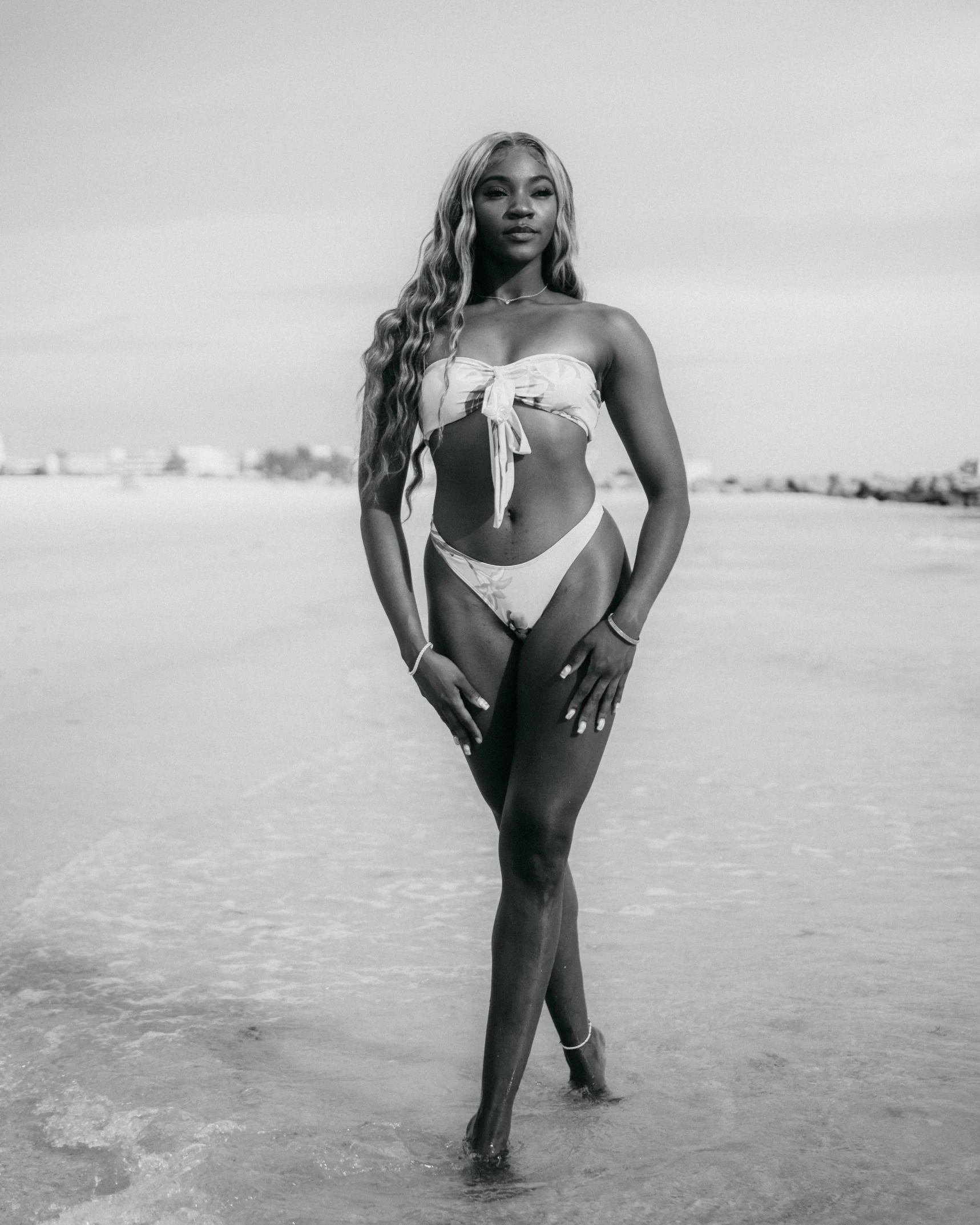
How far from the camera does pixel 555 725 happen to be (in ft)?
9.81

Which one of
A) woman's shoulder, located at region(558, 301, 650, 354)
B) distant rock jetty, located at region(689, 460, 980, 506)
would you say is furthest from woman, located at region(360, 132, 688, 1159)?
distant rock jetty, located at region(689, 460, 980, 506)

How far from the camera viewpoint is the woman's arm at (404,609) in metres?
3.05

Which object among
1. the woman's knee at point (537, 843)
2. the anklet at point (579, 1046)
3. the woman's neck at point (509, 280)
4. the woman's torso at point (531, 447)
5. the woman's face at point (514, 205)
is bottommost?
the anklet at point (579, 1046)

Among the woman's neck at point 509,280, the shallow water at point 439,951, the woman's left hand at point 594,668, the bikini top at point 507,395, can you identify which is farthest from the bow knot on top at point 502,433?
the shallow water at point 439,951

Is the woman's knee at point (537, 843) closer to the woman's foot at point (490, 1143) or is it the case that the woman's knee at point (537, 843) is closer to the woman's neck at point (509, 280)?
the woman's foot at point (490, 1143)

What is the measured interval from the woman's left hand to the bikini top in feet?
1.07

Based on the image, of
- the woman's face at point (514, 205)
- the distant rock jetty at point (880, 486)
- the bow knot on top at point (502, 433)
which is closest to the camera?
the bow knot on top at point (502, 433)

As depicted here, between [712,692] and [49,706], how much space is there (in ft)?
14.2

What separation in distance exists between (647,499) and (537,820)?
73cm

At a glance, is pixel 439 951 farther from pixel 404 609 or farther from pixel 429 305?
pixel 429 305

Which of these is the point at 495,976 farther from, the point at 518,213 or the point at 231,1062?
the point at 518,213

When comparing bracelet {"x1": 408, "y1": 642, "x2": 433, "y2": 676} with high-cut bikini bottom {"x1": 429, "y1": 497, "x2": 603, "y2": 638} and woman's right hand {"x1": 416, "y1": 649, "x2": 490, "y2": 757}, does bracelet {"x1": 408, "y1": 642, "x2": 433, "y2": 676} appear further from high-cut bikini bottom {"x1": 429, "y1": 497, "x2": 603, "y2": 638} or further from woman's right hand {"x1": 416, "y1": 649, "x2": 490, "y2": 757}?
high-cut bikini bottom {"x1": 429, "y1": 497, "x2": 603, "y2": 638}

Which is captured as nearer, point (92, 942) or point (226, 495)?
point (92, 942)

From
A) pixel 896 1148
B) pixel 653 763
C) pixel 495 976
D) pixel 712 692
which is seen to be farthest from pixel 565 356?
pixel 712 692
